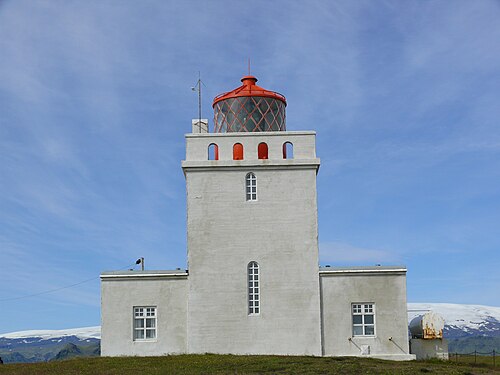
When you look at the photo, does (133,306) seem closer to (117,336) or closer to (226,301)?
(117,336)

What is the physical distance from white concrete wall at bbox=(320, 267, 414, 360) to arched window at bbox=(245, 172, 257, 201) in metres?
4.43

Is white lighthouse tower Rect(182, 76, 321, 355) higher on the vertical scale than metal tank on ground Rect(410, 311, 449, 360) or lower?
higher

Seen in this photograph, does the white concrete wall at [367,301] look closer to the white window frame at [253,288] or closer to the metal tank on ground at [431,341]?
the metal tank on ground at [431,341]

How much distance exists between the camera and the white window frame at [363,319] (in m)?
32.0

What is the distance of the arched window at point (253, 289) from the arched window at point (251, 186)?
111 inches

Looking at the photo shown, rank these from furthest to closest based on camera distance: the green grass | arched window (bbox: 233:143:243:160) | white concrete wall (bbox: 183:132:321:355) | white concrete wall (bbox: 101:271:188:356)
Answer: arched window (bbox: 233:143:243:160)
white concrete wall (bbox: 101:271:188:356)
white concrete wall (bbox: 183:132:321:355)
the green grass

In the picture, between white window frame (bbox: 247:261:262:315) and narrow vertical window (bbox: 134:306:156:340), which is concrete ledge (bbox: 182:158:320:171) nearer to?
white window frame (bbox: 247:261:262:315)

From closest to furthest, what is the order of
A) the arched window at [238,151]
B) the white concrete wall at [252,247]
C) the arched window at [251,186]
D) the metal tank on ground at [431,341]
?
the white concrete wall at [252,247] < the arched window at [251,186] < the arched window at [238,151] < the metal tank on ground at [431,341]

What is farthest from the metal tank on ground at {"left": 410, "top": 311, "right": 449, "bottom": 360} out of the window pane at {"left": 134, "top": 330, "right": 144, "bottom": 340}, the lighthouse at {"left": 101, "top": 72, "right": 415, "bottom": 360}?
the window pane at {"left": 134, "top": 330, "right": 144, "bottom": 340}

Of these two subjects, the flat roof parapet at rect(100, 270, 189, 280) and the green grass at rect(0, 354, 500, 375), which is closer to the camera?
the green grass at rect(0, 354, 500, 375)

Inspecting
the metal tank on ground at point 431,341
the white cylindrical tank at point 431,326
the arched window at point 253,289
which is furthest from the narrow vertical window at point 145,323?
the white cylindrical tank at point 431,326

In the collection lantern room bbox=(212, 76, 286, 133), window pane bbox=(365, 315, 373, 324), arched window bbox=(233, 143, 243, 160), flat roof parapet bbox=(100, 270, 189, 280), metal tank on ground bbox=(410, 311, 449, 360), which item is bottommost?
metal tank on ground bbox=(410, 311, 449, 360)

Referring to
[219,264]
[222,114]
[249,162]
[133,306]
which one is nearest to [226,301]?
[219,264]

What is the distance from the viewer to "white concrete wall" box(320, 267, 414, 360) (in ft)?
104
